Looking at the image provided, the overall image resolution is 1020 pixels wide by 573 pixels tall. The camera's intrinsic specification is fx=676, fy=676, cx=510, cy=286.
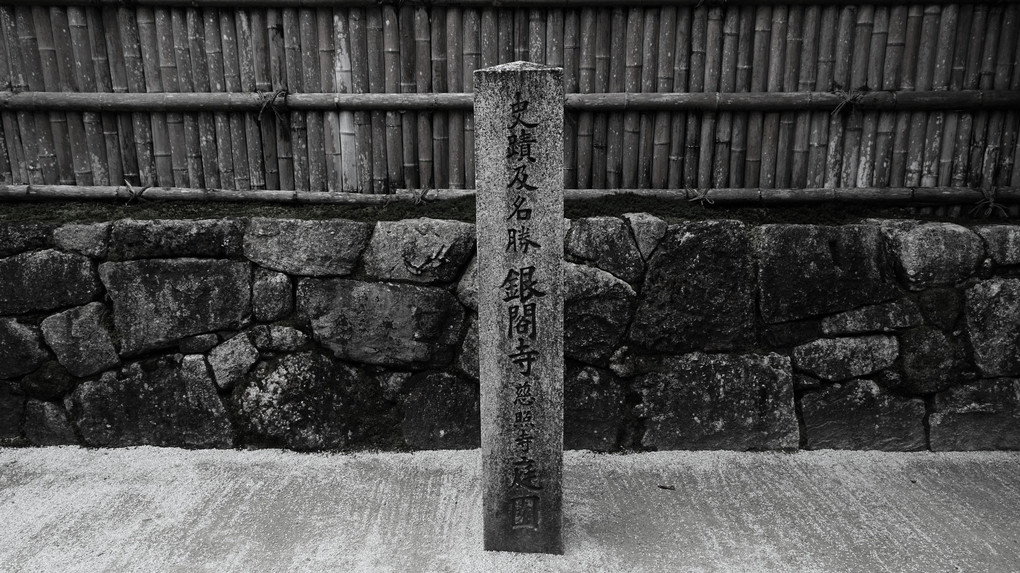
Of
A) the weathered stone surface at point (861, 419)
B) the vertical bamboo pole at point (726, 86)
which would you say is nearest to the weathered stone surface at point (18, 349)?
the vertical bamboo pole at point (726, 86)

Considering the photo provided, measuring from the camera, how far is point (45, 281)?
4.32 meters

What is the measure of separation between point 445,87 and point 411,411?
2095 millimetres

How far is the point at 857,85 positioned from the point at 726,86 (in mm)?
809

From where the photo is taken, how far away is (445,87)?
4.29 meters

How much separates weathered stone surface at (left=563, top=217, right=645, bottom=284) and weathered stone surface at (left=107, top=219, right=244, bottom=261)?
211cm

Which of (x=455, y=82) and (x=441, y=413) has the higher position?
(x=455, y=82)

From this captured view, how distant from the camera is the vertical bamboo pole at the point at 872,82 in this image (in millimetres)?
4145

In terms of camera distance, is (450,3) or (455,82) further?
(455,82)

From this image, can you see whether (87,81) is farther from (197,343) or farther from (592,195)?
(592,195)

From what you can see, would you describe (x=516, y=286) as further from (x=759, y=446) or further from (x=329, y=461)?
(x=759, y=446)

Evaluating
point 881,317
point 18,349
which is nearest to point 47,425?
point 18,349

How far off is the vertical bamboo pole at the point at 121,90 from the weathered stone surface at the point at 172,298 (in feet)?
2.11

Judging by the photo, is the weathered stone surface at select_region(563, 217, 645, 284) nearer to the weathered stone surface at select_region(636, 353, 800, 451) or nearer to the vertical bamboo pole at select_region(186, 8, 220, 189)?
the weathered stone surface at select_region(636, 353, 800, 451)

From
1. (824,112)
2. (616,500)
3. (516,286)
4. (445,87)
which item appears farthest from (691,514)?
(445,87)
